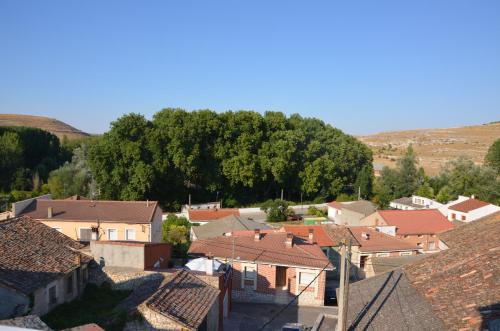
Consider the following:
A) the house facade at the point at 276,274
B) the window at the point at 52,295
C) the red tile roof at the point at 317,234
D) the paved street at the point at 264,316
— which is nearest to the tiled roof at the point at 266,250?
the house facade at the point at 276,274

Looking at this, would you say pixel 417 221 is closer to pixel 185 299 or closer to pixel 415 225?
pixel 415 225

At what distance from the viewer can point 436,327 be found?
404 inches

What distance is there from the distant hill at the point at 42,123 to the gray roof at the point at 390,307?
133584 mm

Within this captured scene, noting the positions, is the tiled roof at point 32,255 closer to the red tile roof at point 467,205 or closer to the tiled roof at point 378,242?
the tiled roof at point 378,242

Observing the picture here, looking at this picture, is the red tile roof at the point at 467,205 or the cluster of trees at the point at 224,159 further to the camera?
the cluster of trees at the point at 224,159

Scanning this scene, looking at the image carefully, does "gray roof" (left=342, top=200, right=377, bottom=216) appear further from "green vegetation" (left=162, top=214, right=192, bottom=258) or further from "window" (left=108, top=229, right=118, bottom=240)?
"window" (left=108, top=229, right=118, bottom=240)

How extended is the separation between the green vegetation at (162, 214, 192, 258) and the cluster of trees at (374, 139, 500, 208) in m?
29.5

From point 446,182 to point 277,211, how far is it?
27820 mm

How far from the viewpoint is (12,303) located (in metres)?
13.8

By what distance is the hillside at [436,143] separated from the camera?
110938 millimetres

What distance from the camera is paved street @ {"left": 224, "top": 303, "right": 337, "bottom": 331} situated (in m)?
20.8

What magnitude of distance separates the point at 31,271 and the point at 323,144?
168ft

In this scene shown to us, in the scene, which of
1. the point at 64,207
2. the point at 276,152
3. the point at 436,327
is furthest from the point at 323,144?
the point at 436,327

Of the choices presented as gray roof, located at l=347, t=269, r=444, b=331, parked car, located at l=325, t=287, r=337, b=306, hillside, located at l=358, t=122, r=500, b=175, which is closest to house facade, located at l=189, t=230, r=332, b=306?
parked car, located at l=325, t=287, r=337, b=306
